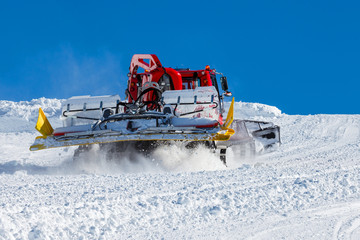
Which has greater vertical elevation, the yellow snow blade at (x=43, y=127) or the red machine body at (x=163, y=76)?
the red machine body at (x=163, y=76)

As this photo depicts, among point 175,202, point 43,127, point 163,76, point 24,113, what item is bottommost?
point 175,202

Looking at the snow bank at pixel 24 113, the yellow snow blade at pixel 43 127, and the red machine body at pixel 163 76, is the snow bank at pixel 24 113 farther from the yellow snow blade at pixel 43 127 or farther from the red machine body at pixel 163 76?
the yellow snow blade at pixel 43 127

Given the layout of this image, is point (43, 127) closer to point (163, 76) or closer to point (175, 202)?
point (163, 76)

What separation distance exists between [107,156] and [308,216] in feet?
14.6

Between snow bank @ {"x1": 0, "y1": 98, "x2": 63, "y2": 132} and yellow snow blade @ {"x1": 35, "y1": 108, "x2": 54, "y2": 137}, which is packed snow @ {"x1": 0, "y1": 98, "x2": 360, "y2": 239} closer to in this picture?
yellow snow blade @ {"x1": 35, "y1": 108, "x2": 54, "y2": 137}

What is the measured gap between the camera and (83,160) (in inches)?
314

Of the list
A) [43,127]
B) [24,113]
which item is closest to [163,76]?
[43,127]

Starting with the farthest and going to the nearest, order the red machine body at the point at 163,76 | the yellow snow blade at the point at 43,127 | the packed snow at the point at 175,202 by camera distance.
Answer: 1. the red machine body at the point at 163,76
2. the yellow snow blade at the point at 43,127
3. the packed snow at the point at 175,202

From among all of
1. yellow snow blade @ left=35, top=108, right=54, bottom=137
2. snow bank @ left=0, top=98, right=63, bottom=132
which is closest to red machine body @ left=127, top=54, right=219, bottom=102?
yellow snow blade @ left=35, top=108, right=54, bottom=137

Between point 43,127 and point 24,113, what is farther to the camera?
point 24,113

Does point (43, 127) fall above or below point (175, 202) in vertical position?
above

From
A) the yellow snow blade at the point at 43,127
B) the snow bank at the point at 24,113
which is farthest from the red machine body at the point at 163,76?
the snow bank at the point at 24,113

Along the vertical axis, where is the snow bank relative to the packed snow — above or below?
above

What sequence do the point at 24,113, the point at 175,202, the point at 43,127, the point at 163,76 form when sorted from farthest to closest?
1. the point at 24,113
2. the point at 163,76
3. the point at 43,127
4. the point at 175,202
